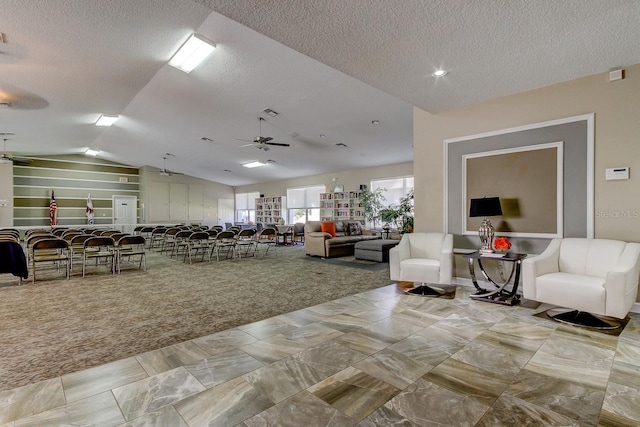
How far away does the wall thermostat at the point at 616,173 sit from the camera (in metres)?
3.45

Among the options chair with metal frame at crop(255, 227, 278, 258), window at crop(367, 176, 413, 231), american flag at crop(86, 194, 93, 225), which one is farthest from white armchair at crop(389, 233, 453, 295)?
american flag at crop(86, 194, 93, 225)

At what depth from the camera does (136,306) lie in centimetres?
386

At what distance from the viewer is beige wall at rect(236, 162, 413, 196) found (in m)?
10.2

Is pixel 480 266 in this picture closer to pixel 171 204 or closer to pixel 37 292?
pixel 37 292

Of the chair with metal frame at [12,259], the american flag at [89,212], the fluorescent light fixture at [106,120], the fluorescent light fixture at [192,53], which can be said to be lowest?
the chair with metal frame at [12,259]

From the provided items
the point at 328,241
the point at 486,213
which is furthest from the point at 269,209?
the point at 486,213

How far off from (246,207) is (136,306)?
Result: 1281 centimetres

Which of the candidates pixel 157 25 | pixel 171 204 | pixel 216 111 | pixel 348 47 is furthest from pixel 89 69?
pixel 171 204

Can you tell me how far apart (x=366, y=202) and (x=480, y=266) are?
20.7 ft

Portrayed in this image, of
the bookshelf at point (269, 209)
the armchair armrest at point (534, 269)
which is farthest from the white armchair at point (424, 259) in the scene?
the bookshelf at point (269, 209)

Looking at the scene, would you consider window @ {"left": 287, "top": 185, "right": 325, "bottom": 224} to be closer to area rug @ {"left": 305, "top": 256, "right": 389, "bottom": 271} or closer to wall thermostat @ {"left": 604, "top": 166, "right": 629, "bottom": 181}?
area rug @ {"left": 305, "top": 256, "right": 389, "bottom": 271}

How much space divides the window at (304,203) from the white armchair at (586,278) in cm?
939

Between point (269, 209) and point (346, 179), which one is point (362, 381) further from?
point (269, 209)

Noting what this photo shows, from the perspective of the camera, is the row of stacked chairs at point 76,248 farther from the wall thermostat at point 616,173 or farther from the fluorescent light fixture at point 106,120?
the wall thermostat at point 616,173
